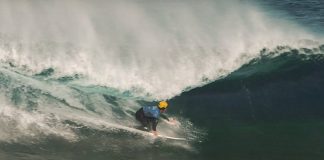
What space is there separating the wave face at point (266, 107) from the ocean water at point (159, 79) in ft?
0.11

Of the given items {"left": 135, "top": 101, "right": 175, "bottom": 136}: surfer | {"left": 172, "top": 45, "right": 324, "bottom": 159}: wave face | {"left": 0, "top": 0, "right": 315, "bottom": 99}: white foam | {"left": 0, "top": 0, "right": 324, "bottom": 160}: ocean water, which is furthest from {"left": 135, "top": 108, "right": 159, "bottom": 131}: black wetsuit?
{"left": 0, "top": 0, "right": 315, "bottom": 99}: white foam

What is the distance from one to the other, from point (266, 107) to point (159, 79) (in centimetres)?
390

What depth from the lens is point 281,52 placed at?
1998cm

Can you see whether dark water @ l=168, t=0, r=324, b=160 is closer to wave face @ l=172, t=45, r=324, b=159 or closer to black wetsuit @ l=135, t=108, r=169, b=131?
wave face @ l=172, t=45, r=324, b=159

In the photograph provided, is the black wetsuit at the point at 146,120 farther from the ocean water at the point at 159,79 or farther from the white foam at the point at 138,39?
the white foam at the point at 138,39

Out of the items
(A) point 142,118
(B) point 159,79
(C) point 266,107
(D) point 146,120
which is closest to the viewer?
(D) point 146,120

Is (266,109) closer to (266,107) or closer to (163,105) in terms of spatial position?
(266,107)

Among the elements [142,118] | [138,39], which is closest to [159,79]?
[138,39]

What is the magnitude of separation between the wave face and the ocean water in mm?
34

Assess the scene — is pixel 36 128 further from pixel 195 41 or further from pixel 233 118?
pixel 195 41

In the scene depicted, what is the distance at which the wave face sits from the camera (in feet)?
45.2

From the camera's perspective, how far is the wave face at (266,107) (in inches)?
543

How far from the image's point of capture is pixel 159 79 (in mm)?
17906

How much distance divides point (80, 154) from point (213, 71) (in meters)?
7.42
